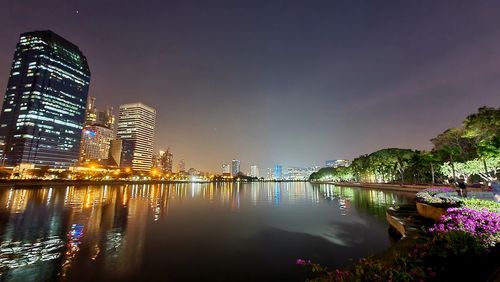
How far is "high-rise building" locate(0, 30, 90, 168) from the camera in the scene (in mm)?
163875

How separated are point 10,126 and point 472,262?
23414 cm

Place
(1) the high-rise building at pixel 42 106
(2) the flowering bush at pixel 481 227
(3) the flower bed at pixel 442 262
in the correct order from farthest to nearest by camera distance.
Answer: (1) the high-rise building at pixel 42 106, (2) the flowering bush at pixel 481 227, (3) the flower bed at pixel 442 262

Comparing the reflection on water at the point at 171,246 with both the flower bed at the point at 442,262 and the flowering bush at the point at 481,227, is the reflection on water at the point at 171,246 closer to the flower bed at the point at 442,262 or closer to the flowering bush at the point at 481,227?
the flower bed at the point at 442,262

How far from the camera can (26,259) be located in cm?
1366

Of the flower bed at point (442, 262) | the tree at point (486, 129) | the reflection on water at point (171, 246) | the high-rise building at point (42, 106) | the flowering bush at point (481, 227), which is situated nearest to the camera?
the flower bed at point (442, 262)

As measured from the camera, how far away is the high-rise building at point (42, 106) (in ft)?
538

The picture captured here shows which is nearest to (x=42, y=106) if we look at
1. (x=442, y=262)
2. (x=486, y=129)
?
(x=442, y=262)

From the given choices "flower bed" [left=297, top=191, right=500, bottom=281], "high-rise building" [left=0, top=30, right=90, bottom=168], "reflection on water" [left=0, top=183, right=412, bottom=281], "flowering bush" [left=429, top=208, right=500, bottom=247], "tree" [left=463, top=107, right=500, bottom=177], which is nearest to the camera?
"flower bed" [left=297, top=191, right=500, bottom=281]

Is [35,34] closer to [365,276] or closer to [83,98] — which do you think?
[83,98]

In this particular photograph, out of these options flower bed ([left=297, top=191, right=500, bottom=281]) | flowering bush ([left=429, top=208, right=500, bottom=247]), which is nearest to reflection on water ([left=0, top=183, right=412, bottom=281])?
flower bed ([left=297, top=191, right=500, bottom=281])

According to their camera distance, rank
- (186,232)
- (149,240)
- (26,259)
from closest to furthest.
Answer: (26,259) → (149,240) → (186,232)

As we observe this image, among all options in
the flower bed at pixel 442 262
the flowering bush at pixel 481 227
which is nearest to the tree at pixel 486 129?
the flowering bush at pixel 481 227

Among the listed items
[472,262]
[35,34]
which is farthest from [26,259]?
[35,34]

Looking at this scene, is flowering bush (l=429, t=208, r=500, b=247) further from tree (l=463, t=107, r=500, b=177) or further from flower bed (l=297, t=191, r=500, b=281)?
tree (l=463, t=107, r=500, b=177)
